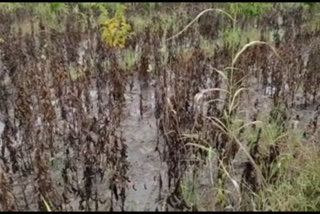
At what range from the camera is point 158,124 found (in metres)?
3.02

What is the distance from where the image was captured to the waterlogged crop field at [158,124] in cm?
241

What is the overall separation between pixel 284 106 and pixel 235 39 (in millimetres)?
1673

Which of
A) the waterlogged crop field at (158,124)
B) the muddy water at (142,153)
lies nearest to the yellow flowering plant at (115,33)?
the waterlogged crop field at (158,124)

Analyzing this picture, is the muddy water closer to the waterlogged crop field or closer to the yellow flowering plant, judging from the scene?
the waterlogged crop field

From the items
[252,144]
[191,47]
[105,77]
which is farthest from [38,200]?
[191,47]

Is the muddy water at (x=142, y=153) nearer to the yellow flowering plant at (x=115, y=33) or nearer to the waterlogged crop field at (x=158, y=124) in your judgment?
the waterlogged crop field at (x=158, y=124)

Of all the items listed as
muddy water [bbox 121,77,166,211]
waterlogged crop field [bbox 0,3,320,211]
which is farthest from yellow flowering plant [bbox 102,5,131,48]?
muddy water [bbox 121,77,166,211]

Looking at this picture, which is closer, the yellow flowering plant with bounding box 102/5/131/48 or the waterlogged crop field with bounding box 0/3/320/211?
the waterlogged crop field with bounding box 0/3/320/211

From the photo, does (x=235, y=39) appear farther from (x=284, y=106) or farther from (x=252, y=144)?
(x=252, y=144)

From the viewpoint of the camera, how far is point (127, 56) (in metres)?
4.45

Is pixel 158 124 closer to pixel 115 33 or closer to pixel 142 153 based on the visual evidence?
pixel 142 153

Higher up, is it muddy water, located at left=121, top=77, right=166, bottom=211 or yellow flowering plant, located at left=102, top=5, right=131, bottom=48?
yellow flowering plant, located at left=102, top=5, right=131, bottom=48

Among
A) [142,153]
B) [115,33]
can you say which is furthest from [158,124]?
[115,33]

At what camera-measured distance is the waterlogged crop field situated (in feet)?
A: 7.91
